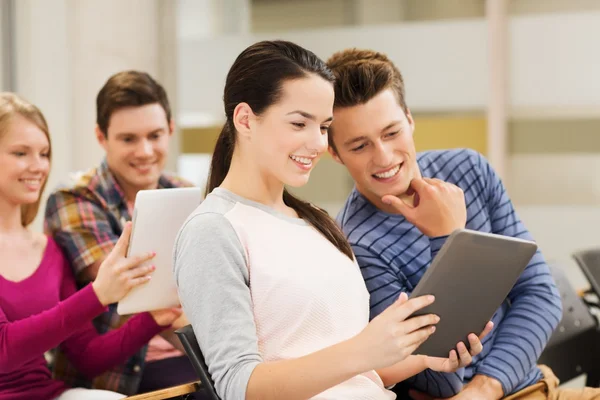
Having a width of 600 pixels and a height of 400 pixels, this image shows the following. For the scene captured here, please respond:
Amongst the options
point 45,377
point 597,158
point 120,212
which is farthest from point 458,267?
point 597,158

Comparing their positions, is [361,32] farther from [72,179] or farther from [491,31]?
[72,179]

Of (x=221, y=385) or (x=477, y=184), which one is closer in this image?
(x=221, y=385)

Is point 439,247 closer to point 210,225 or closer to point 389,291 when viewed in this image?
point 389,291

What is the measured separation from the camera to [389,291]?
1.93 m

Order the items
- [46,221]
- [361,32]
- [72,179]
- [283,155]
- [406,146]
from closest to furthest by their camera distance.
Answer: [283,155] < [406,146] < [46,221] < [72,179] < [361,32]

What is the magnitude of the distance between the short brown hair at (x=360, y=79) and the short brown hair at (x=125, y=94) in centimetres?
83

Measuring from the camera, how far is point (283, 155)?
1601 mm

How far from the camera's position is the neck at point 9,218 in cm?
220

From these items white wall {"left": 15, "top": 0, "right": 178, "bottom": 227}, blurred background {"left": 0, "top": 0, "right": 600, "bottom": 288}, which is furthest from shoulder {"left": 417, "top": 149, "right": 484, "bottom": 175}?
white wall {"left": 15, "top": 0, "right": 178, "bottom": 227}

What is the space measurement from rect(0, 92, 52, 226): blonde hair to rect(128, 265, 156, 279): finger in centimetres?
49

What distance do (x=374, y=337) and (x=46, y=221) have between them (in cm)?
146

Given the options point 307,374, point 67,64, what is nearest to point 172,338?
point 307,374

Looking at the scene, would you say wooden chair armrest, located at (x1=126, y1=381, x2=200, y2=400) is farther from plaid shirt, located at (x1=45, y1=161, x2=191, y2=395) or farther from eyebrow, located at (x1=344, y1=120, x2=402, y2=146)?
plaid shirt, located at (x1=45, y1=161, x2=191, y2=395)

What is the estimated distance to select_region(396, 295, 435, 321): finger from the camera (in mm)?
1440
